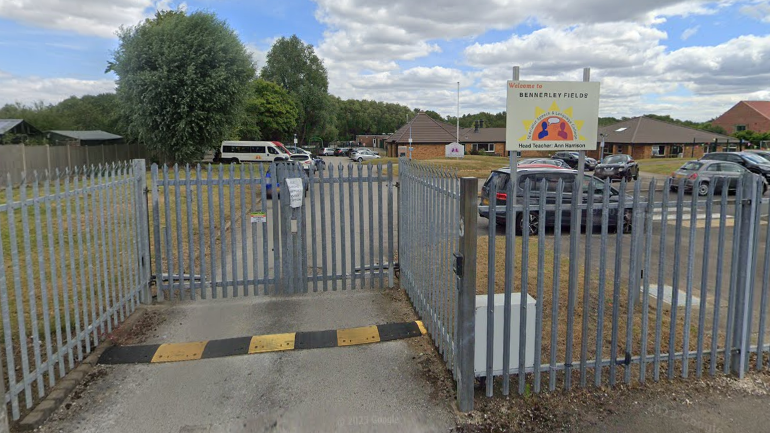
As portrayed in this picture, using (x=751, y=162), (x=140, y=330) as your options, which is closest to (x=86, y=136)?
(x=140, y=330)

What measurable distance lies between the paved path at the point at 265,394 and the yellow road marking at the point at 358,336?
0.40 ft

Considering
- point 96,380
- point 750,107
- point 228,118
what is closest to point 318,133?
point 228,118

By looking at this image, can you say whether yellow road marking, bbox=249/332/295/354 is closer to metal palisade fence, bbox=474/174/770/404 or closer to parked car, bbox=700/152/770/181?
metal palisade fence, bbox=474/174/770/404

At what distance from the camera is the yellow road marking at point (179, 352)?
440cm

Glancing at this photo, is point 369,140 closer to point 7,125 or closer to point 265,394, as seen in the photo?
point 7,125

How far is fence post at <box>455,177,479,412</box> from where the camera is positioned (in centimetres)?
340

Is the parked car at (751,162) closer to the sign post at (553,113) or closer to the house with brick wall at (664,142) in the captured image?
the sign post at (553,113)

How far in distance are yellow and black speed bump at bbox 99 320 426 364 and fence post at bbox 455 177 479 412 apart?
A: 1.35 metres

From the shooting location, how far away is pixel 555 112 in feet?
23.8

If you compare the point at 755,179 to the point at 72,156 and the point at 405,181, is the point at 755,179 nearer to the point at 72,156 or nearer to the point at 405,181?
the point at 405,181

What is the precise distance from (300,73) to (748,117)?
65.4 m

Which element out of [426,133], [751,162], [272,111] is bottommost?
[751,162]

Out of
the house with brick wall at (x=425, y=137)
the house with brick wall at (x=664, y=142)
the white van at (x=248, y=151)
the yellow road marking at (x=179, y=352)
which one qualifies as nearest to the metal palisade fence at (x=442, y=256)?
the yellow road marking at (x=179, y=352)

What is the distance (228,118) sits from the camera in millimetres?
29656
